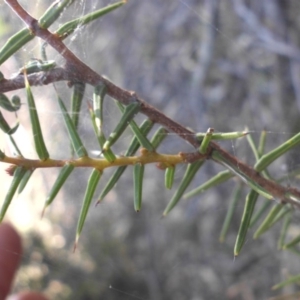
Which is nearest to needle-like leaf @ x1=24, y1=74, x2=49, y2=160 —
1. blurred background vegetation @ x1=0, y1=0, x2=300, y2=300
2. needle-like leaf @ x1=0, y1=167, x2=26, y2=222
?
needle-like leaf @ x1=0, y1=167, x2=26, y2=222

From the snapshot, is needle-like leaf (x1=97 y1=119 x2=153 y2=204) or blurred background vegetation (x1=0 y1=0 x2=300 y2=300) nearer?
needle-like leaf (x1=97 y1=119 x2=153 y2=204)

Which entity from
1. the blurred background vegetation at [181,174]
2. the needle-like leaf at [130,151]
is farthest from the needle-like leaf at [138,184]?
→ the blurred background vegetation at [181,174]

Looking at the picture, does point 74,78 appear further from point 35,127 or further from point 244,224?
point 244,224

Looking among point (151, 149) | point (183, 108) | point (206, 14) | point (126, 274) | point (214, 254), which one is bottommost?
point (151, 149)

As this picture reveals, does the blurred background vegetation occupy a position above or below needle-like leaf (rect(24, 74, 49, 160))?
above

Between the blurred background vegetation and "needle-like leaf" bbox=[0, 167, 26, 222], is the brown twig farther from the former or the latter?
the blurred background vegetation

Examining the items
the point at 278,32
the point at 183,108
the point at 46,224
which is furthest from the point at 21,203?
the point at 278,32

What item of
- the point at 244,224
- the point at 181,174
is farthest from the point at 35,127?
the point at 181,174

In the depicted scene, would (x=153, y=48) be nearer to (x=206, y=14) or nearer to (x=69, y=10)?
(x=206, y=14)
